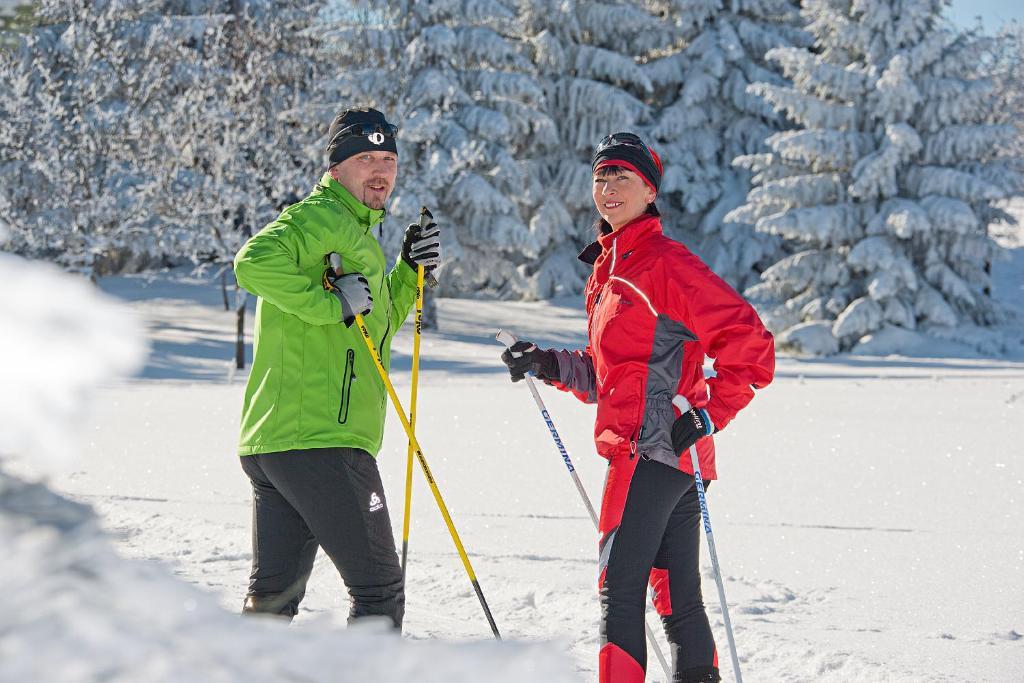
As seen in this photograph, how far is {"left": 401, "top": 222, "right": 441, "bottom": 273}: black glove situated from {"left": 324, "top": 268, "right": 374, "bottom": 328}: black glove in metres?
0.73

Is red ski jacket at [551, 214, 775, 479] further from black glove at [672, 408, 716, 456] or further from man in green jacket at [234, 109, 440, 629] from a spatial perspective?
man in green jacket at [234, 109, 440, 629]

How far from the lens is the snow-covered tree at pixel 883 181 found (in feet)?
79.4

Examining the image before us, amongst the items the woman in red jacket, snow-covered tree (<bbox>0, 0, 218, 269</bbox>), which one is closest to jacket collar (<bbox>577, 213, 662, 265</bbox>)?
the woman in red jacket

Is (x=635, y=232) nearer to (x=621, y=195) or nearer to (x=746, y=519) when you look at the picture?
(x=621, y=195)

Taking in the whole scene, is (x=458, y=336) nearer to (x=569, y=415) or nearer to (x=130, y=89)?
(x=130, y=89)

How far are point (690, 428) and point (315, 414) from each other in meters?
1.14

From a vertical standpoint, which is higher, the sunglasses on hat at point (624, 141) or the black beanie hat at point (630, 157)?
the sunglasses on hat at point (624, 141)

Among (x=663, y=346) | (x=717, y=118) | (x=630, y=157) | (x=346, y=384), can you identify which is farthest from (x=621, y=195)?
(x=717, y=118)

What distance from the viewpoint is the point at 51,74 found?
22531mm

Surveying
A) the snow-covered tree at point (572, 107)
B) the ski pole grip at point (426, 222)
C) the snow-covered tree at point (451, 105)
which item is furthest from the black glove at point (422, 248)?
the snow-covered tree at point (572, 107)

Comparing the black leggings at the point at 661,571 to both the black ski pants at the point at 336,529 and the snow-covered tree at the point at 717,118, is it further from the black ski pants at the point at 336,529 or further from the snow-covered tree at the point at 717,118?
the snow-covered tree at the point at 717,118

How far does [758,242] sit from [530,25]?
930 cm

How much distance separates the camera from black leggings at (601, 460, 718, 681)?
123 inches

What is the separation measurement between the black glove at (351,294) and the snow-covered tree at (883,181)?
21788 millimetres
